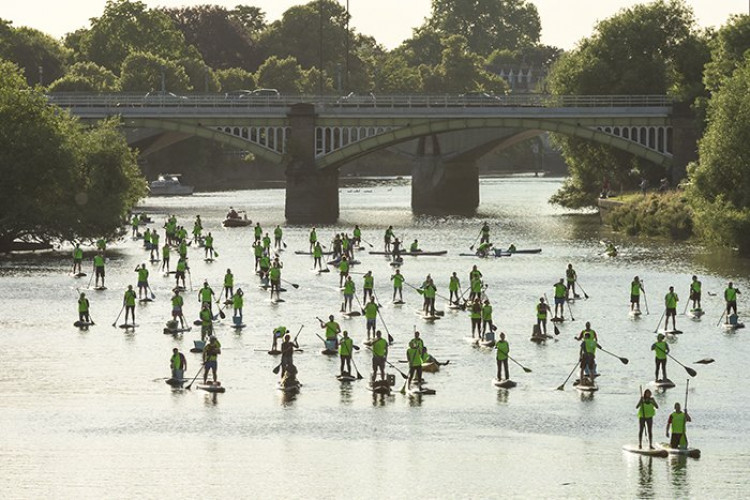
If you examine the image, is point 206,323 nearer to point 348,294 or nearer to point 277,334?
point 277,334

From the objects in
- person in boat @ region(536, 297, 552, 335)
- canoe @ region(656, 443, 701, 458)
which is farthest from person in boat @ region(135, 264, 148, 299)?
canoe @ region(656, 443, 701, 458)

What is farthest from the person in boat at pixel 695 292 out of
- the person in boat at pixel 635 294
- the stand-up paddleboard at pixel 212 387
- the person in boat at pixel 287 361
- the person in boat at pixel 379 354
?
the stand-up paddleboard at pixel 212 387

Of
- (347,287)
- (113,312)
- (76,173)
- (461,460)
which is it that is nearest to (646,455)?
(461,460)

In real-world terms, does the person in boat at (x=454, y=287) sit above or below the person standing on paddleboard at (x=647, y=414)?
above

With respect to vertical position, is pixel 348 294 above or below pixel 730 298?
below

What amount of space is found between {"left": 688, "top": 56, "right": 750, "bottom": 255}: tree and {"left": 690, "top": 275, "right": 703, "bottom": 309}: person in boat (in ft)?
88.0

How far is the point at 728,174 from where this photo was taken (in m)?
116

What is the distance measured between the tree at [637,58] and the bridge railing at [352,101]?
3514mm

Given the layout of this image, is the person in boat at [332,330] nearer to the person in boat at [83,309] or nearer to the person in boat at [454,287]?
the person in boat at [83,309]

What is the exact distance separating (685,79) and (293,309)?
249ft

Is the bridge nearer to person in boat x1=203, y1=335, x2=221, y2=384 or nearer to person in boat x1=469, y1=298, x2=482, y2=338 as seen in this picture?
person in boat x1=469, y1=298, x2=482, y2=338

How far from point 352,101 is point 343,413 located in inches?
3938

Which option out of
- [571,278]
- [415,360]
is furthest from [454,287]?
[415,360]

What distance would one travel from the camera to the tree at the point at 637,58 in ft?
519
